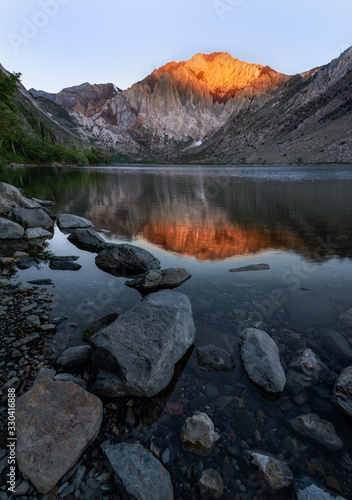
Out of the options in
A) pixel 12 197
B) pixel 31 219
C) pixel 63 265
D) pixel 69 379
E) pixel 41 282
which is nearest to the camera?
pixel 69 379

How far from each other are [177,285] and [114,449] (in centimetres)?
665

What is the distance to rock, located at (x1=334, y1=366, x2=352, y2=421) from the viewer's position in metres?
4.77

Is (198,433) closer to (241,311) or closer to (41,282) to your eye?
(241,311)

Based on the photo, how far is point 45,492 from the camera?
359cm

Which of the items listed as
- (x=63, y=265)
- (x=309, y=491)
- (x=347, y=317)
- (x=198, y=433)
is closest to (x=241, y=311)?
(x=347, y=317)

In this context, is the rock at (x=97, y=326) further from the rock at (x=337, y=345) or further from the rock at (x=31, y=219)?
the rock at (x=31, y=219)

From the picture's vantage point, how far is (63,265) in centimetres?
1207

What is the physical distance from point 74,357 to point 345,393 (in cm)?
607

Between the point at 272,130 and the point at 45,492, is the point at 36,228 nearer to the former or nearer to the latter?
the point at 45,492

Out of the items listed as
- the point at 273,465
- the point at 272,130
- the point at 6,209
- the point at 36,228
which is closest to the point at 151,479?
the point at 273,465

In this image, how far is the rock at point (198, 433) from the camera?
14.3 feet

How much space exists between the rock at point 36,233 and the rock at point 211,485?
1660 cm

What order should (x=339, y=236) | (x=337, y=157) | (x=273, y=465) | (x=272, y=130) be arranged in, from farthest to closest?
(x=272, y=130) < (x=337, y=157) < (x=339, y=236) < (x=273, y=465)

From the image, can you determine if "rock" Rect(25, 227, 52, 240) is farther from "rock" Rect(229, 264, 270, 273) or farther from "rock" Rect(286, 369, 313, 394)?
"rock" Rect(286, 369, 313, 394)
